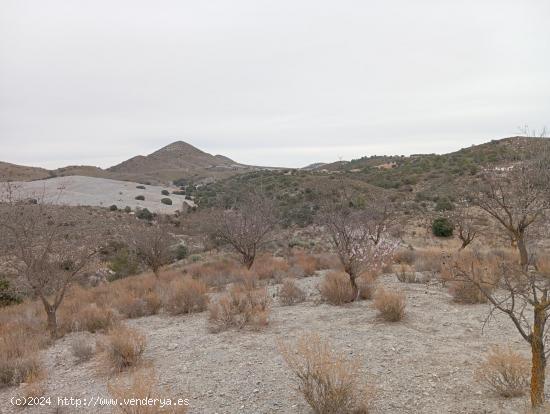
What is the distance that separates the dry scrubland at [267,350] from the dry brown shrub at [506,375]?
33 mm

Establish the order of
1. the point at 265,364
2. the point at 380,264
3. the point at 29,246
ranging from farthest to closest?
the point at 380,264
the point at 29,246
the point at 265,364

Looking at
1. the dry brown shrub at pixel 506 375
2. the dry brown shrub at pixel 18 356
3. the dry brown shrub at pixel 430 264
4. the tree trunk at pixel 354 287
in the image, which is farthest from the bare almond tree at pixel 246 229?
the dry brown shrub at pixel 506 375

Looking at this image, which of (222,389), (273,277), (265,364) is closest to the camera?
(222,389)

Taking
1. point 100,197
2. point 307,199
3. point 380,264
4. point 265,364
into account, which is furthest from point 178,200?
point 265,364

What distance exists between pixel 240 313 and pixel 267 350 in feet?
8.29

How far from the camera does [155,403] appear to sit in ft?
14.8

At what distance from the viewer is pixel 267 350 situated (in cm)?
723

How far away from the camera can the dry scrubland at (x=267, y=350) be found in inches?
205

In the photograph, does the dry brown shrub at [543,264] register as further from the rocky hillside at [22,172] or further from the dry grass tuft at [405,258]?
the rocky hillside at [22,172]

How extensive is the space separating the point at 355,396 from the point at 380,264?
30.1 feet

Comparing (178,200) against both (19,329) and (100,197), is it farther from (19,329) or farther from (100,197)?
(19,329)

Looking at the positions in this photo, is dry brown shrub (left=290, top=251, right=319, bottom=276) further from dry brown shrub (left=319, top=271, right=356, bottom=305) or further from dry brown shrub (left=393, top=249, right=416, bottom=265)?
dry brown shrub (left=319, top=271, right=356, bottom=305)

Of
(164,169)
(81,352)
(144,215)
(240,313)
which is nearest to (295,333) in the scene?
(240,313)

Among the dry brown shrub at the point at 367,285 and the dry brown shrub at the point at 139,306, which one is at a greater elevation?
the dry brown shrub at the point at 367,285
